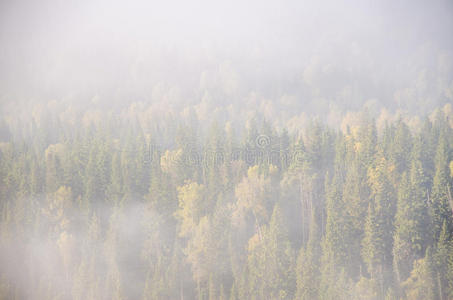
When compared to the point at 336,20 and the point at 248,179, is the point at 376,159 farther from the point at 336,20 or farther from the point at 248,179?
the point at 336,20

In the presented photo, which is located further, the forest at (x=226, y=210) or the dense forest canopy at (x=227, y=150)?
the dense forest canopy at (x=227, y=150)

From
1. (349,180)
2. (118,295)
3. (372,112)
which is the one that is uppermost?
(372,112)

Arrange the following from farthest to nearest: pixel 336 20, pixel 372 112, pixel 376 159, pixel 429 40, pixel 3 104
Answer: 1. pixel 336 20
2. pixel 3 104
3. pixel 372 112
4. pixel 429 40
5. pixel 376 159

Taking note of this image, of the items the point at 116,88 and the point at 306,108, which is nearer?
the point at 306,108

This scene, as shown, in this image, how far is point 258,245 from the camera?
45.6 feet

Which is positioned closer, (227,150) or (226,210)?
(226,210)

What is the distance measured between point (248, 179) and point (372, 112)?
6281 mm

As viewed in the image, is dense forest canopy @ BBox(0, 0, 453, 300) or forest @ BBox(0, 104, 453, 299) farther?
dense forest canopy @ BBox(0, 0, 453, 300)

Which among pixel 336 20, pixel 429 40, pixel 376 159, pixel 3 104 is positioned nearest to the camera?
pixel 376 159

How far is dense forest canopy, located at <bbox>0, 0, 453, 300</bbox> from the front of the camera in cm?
1273

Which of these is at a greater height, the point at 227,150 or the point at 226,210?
the point at 227,150

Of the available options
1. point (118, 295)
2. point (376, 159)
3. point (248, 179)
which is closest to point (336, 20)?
point (376, 159)

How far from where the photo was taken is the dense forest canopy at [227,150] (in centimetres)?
1273

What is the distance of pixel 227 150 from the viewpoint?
603 inches
